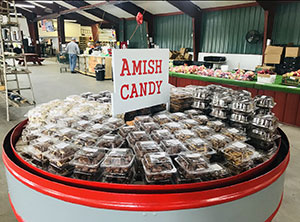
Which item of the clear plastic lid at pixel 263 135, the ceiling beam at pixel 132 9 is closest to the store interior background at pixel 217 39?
the ceiling beam at pixel 132 9

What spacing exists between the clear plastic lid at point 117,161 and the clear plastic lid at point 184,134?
0.44 m

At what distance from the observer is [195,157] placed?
4.59 ft

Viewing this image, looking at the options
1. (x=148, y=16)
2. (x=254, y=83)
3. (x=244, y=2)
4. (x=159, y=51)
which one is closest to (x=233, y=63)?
(x=244, y=2)

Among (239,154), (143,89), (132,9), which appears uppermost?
(132,9)

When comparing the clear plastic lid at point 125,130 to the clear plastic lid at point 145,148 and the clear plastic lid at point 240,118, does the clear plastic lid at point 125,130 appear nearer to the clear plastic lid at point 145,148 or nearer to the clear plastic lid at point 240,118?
the clear plastic lid at point 145,148

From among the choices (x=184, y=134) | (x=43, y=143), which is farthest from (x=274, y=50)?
(x=43, y=143)

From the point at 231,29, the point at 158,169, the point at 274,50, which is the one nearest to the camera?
the point at 158,169

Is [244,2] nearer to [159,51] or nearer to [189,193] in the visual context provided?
[159,51]

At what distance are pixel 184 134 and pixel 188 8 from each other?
1014 cm

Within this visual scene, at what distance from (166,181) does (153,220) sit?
22 cm

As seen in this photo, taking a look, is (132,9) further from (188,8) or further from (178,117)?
(178,117)

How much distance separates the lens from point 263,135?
6.14 ft

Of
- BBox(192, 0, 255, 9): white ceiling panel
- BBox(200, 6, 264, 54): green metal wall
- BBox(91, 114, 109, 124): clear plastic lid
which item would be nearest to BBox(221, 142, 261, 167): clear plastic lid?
BBox(91, 114, 109, 124): clear plastic lid

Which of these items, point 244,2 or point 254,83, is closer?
point 254,83
